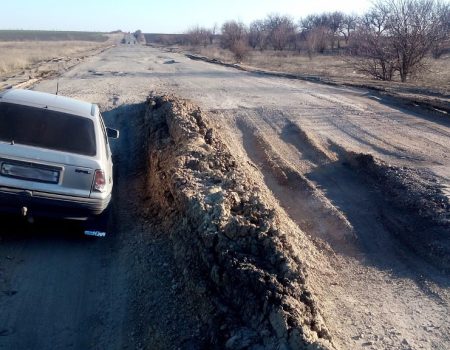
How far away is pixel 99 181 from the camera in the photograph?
6012mm

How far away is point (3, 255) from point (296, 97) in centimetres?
1444

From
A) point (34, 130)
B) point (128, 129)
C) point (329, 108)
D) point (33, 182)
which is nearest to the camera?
point (33, 182)

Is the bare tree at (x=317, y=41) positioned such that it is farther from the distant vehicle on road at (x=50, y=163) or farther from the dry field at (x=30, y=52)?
the distant vehicle on road at (x=50, y=163)

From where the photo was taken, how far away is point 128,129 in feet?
42.6

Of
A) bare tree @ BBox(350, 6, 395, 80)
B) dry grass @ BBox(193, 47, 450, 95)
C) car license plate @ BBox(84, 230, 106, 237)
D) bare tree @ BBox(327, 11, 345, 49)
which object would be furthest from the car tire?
bare tree @ BBox(327, 11, 345, 49)

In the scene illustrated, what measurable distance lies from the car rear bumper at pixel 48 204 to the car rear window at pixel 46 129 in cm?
56

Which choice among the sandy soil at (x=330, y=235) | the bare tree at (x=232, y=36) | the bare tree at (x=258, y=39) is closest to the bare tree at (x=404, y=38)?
the sandy soil at (x=330, y=235)

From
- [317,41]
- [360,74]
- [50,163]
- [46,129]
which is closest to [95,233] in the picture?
[50,163]

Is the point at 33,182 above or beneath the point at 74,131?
beneath

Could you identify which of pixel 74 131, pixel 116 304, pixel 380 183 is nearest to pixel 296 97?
pixel 380 183

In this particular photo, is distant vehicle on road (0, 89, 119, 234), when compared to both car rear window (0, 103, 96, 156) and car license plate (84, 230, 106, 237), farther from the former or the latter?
car license plate (84, 230, 106, 237)

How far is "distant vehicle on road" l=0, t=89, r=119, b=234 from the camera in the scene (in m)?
5.65

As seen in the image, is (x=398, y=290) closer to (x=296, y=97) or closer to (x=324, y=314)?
(x=324, y=314)

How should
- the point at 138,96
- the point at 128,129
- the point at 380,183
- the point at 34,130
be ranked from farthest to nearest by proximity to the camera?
the point at 138,96, the point at 128,129, the point at 380,183, the point at 34,130
